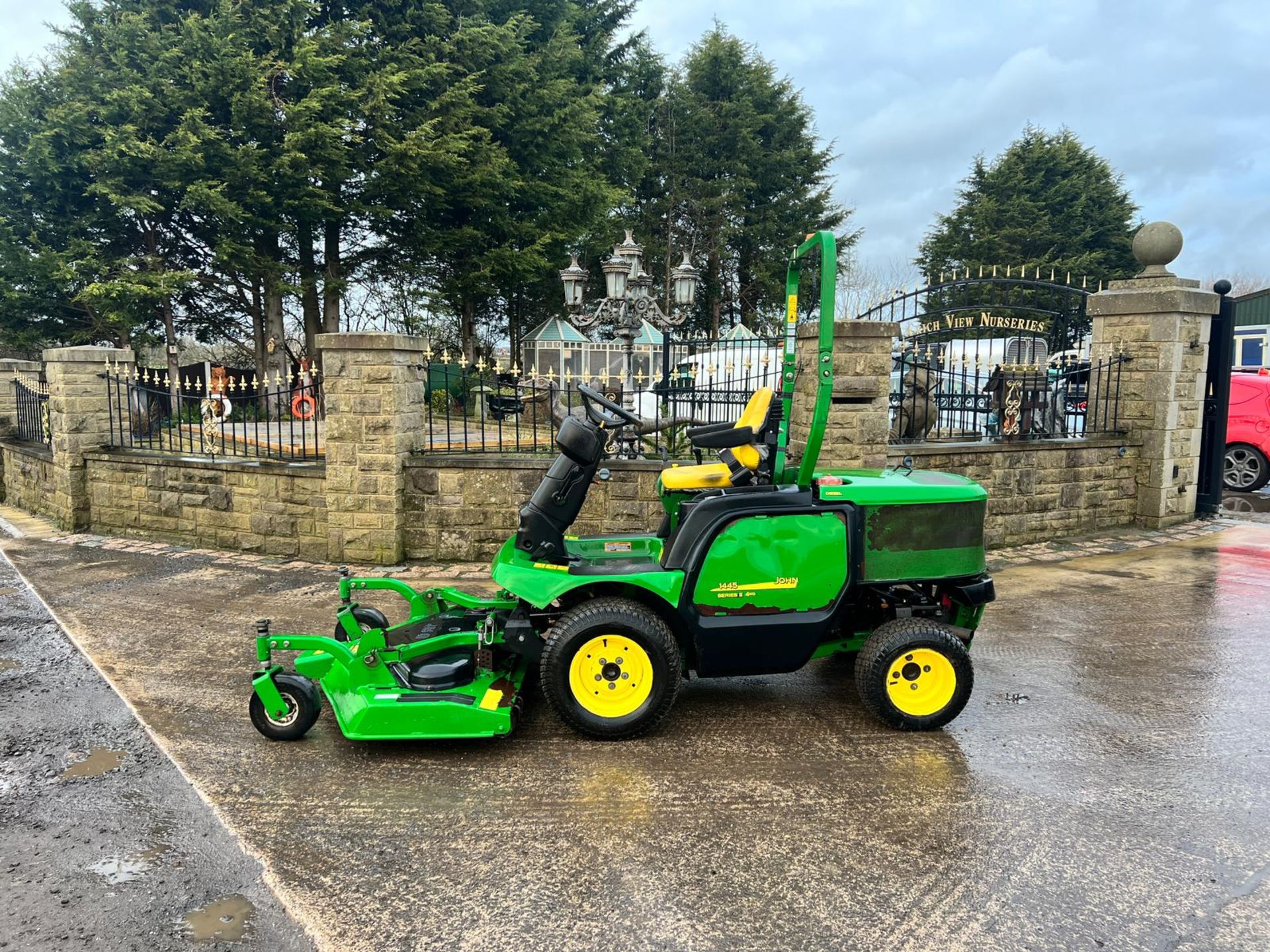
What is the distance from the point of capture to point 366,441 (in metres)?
6.97

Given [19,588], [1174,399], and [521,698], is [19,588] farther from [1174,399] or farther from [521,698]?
[1174,399]

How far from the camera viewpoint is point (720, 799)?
3.27 metres

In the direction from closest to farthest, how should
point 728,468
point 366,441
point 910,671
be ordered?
1. point 910,671
2. point 728,468
3. point 366,441

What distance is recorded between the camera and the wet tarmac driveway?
2.54 meters

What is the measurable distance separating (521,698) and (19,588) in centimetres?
504

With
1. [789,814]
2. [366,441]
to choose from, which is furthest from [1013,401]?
[789,814]

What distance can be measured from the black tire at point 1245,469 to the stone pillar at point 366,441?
1101 centimetres

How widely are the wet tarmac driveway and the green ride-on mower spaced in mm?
227

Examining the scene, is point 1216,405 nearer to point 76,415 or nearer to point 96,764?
point 96,764

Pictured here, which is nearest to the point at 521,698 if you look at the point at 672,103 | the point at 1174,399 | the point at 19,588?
the point at 19,588

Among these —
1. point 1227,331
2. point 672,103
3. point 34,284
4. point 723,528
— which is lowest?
point 723,528

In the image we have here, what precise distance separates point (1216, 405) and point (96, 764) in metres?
10.5

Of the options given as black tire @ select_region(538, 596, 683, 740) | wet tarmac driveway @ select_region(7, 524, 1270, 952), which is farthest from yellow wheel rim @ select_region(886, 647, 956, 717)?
black tire @ select_region(538, 596, 683, 740)

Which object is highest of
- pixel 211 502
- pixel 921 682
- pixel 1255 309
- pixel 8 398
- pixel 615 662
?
pixel 1255 309
